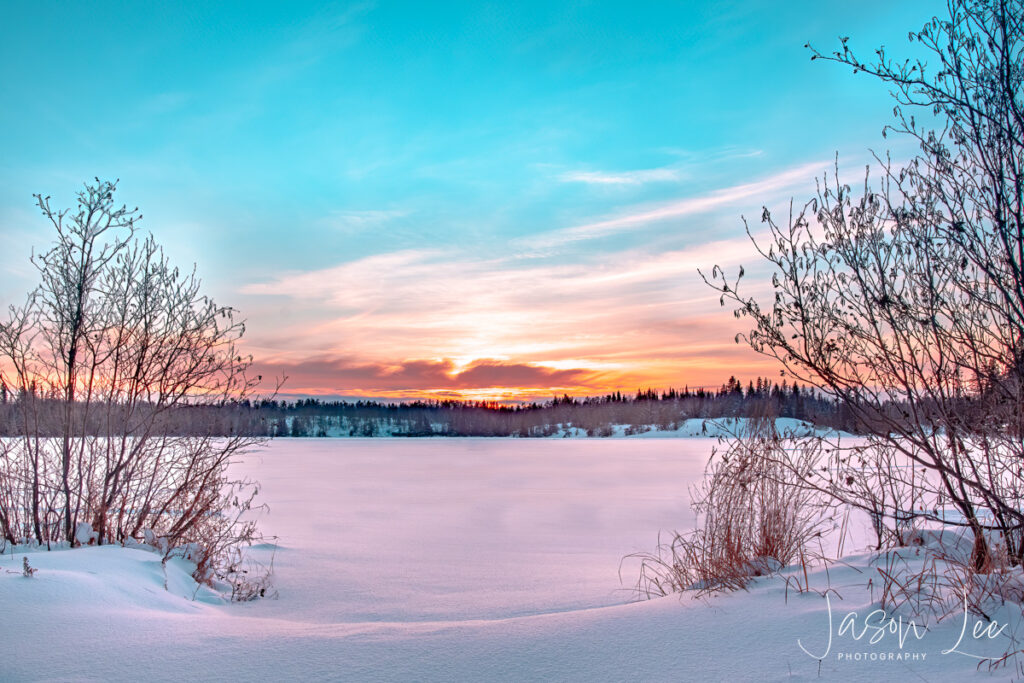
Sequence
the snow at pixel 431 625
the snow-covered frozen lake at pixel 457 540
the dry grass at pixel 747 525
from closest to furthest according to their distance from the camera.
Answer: the snow at pixel 431 625
the dry grass at pixel 747 525
the snow-covered frozen lake at pixel 457 540

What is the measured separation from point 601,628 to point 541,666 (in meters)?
0.65

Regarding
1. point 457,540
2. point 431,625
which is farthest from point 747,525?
point 457,540

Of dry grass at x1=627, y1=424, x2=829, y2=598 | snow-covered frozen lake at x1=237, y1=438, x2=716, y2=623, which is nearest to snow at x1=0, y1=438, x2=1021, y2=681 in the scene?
snow-covered frozen lake at x1=237, y1=438, x2=716, y2=623

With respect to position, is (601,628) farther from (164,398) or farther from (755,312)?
(164,398)

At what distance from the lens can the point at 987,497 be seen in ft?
13.7

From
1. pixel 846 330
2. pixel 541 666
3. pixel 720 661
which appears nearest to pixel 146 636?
pixel 541 666

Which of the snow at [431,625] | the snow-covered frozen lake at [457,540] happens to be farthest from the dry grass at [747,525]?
the snow-covered frozen lake at [457,540]

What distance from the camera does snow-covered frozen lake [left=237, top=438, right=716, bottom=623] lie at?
6.35 m

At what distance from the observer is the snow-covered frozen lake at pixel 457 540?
635 centimetres

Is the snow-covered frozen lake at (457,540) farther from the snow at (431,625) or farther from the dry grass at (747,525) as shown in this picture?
the dry grass at (747,525)

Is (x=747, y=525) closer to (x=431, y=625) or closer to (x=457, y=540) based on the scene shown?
(x=431, y=625)

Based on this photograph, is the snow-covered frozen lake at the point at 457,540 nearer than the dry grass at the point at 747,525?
No

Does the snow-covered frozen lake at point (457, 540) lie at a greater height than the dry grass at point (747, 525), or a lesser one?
lesser

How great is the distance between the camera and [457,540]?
10.2 m
